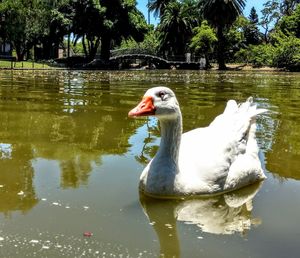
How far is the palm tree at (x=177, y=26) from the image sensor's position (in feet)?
222

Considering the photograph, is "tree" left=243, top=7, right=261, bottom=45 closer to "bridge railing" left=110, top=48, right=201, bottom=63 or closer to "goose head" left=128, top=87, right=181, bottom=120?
"bridge railing" left=110, top=48, right=201, bottom=63

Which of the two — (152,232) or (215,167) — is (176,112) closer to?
(215,167)

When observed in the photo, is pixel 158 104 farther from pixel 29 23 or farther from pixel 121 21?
pixel 121 21

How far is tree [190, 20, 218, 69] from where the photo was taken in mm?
62906

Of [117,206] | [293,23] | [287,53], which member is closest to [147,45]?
[293,23]

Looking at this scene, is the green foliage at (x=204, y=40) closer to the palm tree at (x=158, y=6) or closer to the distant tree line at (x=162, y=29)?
the distant tree line at (x=162, y=29)

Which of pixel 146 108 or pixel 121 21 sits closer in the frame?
pixel 146 108

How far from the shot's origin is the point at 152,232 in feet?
13.5

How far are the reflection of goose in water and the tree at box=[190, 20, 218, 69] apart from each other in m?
59.0

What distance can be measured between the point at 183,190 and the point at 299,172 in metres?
2.13

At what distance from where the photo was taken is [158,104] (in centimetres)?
488

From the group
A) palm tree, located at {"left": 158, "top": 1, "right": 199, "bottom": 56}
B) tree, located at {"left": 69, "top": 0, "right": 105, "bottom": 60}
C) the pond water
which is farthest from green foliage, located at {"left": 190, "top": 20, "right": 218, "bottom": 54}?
the pond water

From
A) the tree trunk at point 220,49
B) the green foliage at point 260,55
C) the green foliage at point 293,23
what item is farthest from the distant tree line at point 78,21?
the green foliage at point 293,23

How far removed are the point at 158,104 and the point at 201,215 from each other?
45.7 inches
